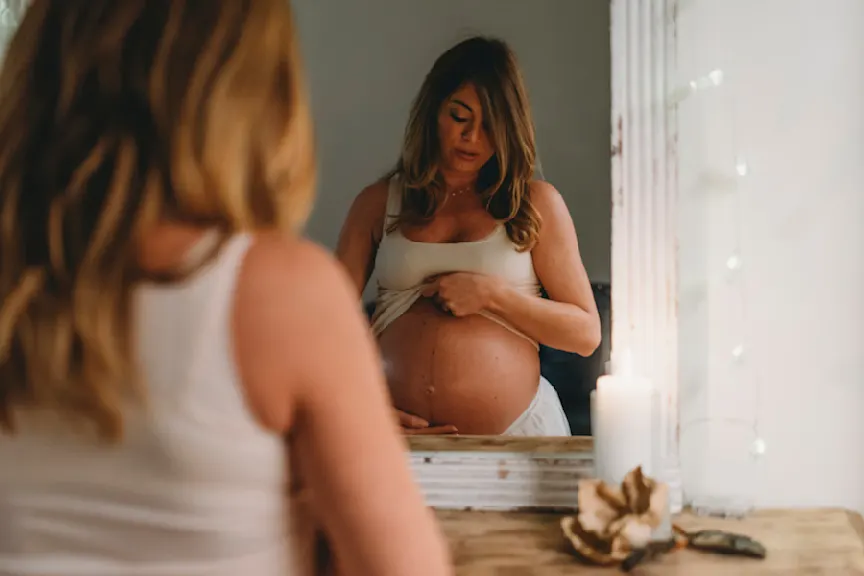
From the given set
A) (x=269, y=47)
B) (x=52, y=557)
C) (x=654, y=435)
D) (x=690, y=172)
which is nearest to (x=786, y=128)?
(x=690, y=172)

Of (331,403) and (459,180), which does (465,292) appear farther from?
(331,403)

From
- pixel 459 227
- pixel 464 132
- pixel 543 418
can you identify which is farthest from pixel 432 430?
pixel 464 132

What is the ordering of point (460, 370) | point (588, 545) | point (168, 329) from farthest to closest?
point (460, 370)
point (588, 545)
point (168, 329)

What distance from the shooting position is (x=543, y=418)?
937mm

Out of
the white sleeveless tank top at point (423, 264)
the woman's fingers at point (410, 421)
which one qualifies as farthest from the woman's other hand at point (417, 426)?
the white sleeveless tank top at point (423, 264)

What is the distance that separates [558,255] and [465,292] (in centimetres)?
12

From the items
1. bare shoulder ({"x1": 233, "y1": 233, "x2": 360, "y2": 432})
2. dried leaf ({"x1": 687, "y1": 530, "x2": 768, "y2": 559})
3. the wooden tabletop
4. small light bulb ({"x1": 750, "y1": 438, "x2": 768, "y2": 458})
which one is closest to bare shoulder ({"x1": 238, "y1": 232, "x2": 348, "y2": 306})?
bare shoulder ({"x1": 233, "y1": 233, "x2": 360, "y2": 432})

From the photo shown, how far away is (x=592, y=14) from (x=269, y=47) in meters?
0.52

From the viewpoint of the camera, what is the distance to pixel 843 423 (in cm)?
96

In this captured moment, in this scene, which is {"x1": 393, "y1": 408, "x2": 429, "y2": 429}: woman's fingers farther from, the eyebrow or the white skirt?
the eyebrow

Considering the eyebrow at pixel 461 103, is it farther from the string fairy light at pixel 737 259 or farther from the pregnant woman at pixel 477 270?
the string fairy light at pixel 737 259

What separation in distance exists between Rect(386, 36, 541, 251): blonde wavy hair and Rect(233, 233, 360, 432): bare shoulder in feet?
1.49

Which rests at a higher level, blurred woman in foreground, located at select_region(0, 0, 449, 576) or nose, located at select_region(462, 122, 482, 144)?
nose, located at select_region(462, 122, 482, 144)

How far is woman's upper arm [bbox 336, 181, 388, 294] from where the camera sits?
3.11 feet
